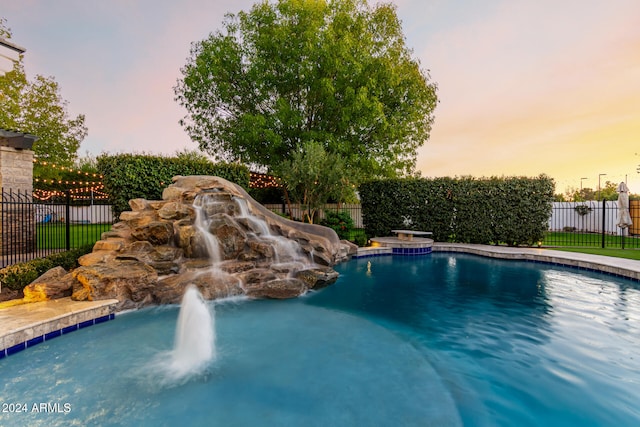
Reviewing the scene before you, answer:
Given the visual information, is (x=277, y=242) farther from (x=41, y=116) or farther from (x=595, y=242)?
(x=41, y=116)

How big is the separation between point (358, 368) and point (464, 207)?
13199 millimetres

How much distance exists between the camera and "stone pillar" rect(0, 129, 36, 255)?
8.22 metres

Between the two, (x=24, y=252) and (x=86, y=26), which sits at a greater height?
(x=86, y=26)

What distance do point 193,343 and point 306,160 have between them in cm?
949

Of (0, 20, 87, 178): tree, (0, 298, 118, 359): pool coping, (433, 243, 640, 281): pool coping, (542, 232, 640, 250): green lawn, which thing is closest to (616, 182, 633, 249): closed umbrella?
(542, 232, 640, 250): green lawn

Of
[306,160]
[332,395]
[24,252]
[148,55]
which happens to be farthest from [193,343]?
[148,55]

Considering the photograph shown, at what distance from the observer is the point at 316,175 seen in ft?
42.0

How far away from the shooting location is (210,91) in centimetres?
1659

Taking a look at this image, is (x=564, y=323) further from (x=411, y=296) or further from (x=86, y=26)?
(x=86, y=26)

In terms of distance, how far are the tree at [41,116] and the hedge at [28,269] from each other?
1611 centimetres

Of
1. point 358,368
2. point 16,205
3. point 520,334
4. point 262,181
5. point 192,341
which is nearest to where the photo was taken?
point 358,368

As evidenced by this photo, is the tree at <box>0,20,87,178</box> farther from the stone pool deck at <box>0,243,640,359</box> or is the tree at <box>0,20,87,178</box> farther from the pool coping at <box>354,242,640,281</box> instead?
the pool coping at <box>354,242,640,281</box>

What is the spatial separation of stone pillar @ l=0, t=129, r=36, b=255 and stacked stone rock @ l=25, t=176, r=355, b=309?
3.78 m

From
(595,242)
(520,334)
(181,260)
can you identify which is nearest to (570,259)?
(520,334)
